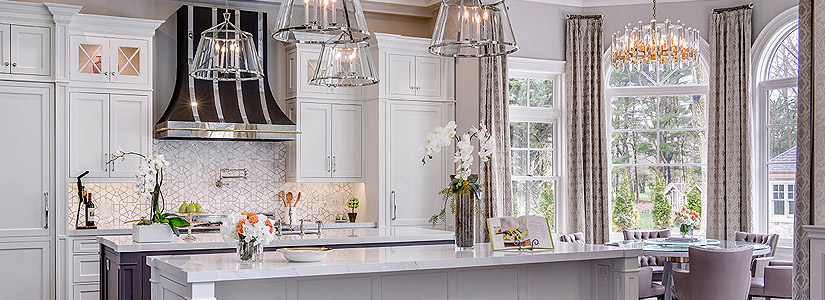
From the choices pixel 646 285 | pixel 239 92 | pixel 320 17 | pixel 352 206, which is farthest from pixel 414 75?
pixel 320 17

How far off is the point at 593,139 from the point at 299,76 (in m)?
3.07

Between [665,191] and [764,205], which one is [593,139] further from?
[764,205]

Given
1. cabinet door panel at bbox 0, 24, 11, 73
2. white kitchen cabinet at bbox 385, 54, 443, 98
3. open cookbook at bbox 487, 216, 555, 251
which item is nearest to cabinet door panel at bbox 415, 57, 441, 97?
white kitchen cabinet at bbox 385, 54, 443, 98

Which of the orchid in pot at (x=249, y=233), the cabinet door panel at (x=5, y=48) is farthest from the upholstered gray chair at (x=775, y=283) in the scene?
the cabinet door panel at (x=5, y=48)

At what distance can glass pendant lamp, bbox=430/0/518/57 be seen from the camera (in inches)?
152

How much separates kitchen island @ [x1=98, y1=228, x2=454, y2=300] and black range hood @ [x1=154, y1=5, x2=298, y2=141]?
1626 millimetres

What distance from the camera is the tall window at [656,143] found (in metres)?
8.70

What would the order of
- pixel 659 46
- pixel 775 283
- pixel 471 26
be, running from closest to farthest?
1. pixel 471 26
2. pixel 775 283
3. pixel 659 46

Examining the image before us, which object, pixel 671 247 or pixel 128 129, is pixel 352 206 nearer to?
pixel 128 129

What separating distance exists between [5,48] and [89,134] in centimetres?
97

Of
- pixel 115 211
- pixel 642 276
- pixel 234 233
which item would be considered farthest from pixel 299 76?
pixel 234 233

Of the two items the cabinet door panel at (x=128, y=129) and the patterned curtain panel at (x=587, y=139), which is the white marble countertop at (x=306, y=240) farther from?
the patterned curtain panel at (x=587, y=139)

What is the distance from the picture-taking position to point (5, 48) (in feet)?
22.9

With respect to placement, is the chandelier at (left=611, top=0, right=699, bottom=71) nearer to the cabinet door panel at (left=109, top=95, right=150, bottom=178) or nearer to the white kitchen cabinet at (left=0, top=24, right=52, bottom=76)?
the cabinet door panel at (left=109, top=95, right=150, bottom=178)
